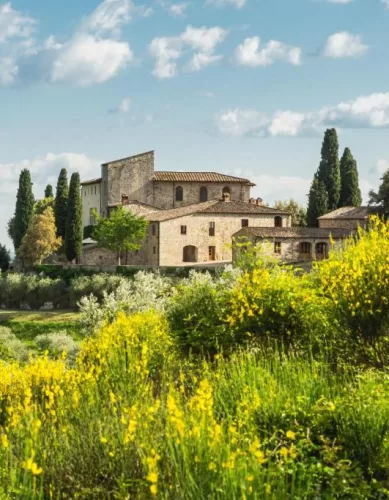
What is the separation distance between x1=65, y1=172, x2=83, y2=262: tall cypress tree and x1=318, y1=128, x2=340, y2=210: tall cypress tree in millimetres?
21819

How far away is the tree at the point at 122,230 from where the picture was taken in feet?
200

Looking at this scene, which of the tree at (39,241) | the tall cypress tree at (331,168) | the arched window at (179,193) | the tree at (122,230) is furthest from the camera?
the arched window at (179,193)

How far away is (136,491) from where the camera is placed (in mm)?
7059

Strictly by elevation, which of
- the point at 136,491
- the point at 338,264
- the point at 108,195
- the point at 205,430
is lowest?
the point at 136,491

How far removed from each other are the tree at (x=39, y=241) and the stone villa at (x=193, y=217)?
2881mm

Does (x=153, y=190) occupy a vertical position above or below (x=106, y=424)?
above

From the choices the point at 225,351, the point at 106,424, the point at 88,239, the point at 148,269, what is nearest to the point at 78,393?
the point at 106,424

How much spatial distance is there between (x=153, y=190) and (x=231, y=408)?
62702 millimetres

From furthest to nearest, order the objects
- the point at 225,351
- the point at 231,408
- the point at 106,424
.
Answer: the point at 225,351 → the point at 231,408 → the point at 106,424

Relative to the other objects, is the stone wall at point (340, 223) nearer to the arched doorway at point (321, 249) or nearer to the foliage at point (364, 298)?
the arched doorway at point (321, 249)

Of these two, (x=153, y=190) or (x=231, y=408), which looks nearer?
(x=231, y=408)

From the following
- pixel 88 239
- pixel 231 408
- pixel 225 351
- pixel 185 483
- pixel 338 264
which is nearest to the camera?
pixel 185 483

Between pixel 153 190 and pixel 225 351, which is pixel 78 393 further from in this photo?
pixel 153 190

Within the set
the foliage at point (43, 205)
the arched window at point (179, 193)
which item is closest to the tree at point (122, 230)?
the arched window at point (179, 193)
